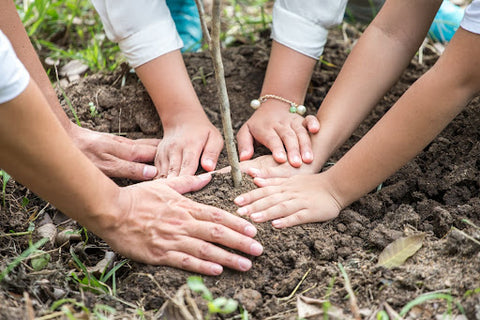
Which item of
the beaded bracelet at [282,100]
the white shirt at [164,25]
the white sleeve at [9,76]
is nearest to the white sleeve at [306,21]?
the white shirt at [164,25]

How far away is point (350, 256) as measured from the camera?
1575 millimetres

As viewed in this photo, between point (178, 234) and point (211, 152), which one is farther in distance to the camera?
point (211, 152)

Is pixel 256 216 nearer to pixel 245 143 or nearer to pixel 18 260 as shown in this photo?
pixel 245 143

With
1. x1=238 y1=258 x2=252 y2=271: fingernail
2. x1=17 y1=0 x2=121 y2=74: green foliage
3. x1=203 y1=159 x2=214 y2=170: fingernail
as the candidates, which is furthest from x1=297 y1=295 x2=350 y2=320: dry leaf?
x1=17 y1=0 x2=121 y2=74: green foliage

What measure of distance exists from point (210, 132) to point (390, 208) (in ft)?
2.42

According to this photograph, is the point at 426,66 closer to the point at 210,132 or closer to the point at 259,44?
the point at 259,44

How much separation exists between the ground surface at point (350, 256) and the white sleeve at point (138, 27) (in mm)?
361

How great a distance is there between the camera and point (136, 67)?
2.18 m

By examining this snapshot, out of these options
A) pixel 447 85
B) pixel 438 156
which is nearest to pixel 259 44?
pixel 438 156

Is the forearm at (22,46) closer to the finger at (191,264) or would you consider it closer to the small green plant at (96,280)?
the small green plant at (96,280)

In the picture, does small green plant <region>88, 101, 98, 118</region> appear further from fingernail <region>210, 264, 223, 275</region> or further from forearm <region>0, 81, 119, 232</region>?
fingernail <region>210, 264, 223, 275</region>

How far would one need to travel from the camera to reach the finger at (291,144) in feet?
6.22

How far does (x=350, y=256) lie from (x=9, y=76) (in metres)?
1.06

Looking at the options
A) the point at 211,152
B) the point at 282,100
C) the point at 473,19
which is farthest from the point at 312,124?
the point at 473,19
